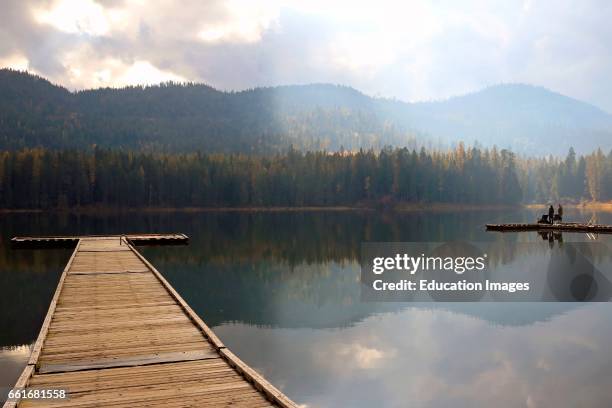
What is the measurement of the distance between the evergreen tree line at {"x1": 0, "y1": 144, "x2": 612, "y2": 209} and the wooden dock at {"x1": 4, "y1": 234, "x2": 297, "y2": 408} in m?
121

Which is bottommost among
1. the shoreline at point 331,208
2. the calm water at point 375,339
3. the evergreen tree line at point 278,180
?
the calm water at point 375,339

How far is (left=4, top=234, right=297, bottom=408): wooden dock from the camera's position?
Result: 10516 mm

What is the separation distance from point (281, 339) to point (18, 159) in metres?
128

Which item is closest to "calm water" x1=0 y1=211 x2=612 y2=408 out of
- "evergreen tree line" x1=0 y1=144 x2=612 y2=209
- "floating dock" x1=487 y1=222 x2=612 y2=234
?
"floating dock" x1=487 y1=222 x2=612 y2=234

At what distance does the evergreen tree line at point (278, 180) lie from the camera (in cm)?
13250

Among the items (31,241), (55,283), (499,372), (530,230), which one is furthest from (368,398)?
(530,230)

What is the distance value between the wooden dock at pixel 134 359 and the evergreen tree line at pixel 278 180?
120631mm

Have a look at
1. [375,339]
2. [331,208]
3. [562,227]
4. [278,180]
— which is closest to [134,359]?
[375,339]

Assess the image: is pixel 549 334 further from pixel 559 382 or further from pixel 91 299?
pixel 91 299

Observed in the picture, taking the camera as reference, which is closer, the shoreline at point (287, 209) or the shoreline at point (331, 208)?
the shoreline at point (287, 209)

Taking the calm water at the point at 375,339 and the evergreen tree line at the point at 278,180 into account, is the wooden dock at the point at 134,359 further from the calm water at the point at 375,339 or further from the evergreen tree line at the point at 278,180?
the evergreen tree line at the point at 278,180

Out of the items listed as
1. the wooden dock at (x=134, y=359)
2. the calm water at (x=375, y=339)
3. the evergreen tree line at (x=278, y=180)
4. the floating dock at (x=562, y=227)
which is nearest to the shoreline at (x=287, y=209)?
the evergreen tree line at (x=278, y=180)

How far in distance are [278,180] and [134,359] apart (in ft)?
459

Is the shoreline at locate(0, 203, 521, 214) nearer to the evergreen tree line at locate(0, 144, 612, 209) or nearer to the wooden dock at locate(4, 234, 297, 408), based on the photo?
A: the evergreen tree line at locate(0, 144, 612, 209)
